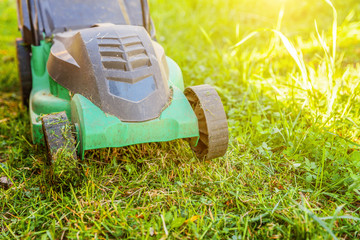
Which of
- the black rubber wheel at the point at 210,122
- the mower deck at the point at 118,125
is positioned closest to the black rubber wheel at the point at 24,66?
the mower deck at the point at 118,125

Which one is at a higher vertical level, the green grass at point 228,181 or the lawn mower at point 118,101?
the lawn mower at point 118,101

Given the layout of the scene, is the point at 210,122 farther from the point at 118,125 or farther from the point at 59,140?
the point at 59,140

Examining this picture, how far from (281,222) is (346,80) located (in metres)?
1.44

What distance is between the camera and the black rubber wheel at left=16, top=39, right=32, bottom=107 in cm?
243

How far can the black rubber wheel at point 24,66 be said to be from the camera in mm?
2430

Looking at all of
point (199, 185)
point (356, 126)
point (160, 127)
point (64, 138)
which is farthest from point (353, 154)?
point (64, 138)

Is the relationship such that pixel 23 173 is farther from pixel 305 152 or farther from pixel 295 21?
pixel 295 21

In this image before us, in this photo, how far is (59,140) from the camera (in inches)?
59.6

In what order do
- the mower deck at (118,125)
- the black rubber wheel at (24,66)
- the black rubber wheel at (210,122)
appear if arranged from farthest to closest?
the black rubber wheel at (24,66), the black rubber wheel at (210,122), the mower deck at (118,125)

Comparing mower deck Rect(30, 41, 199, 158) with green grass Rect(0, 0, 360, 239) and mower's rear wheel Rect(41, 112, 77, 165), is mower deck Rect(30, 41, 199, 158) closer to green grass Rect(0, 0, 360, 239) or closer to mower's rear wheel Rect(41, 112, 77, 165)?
mower's rear wheel Rect(41, 112, 77, 165)

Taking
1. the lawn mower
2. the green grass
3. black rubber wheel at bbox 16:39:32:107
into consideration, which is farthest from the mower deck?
black rubber wheel at bbox 16:39:32:107

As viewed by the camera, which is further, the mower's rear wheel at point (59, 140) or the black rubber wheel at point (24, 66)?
the black rubber wheel at point (24, 66)

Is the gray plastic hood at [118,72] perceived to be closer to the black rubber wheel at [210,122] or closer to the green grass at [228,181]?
the black rubber wheel at [210,122]

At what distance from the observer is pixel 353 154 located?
176 centimetres
